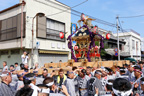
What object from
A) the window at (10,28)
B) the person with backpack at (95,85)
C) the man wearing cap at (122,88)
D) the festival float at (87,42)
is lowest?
the person with backpack at (95,85)

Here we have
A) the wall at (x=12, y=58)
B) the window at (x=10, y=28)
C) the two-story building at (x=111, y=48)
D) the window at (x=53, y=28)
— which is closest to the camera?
the window at (x=10, y=28)

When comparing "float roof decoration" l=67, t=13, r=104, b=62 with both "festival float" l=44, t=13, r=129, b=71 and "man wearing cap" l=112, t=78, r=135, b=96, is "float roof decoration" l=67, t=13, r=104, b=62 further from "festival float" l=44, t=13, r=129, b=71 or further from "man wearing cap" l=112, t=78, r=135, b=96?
"man wearing cap" l=112, t=78, r=135, b=96

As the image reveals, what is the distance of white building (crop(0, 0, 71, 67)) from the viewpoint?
479 inches

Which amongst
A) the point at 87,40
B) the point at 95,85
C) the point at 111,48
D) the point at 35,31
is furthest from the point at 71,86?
the point at 111,48

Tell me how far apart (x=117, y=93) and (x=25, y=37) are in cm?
1143

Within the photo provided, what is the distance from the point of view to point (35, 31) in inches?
506

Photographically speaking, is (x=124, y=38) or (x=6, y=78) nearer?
(x=6, y=78)

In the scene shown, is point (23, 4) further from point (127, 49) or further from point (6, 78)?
point (127, 49)

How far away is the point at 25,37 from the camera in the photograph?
11938mm

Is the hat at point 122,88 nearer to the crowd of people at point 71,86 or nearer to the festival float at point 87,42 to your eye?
the crowd of people at point 71,86

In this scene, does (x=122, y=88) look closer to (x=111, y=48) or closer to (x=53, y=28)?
(x=53, y=28)

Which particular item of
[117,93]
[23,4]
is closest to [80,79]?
[117,93]

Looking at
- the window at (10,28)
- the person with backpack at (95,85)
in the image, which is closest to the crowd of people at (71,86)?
the person with backpack at (95,85)

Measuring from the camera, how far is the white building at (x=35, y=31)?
12.2m
